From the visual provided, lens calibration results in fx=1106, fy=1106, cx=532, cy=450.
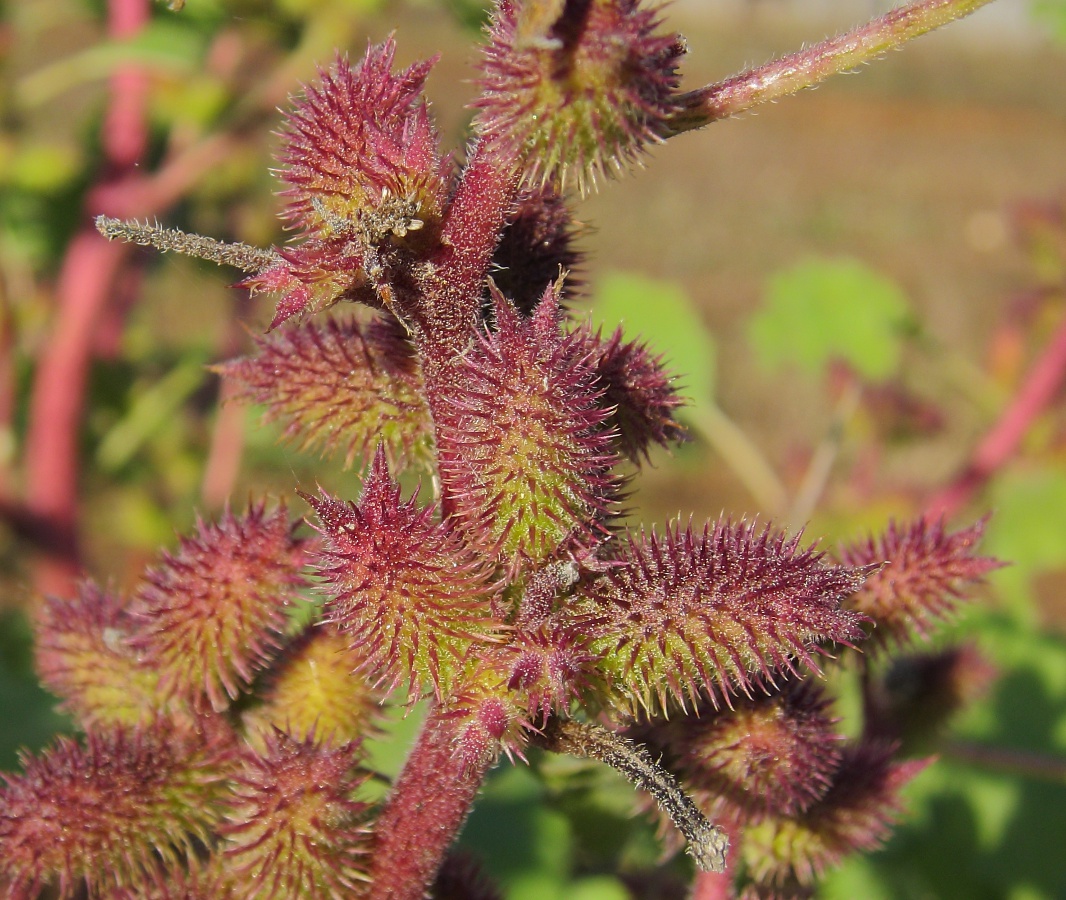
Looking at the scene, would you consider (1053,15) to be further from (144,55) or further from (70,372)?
(70,372)

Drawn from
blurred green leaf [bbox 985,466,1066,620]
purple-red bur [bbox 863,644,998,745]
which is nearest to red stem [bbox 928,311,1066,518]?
blurred green leaf [bbox 985,466,1066,620]

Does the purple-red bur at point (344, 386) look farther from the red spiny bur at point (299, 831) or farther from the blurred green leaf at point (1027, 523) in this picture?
the blurred green leaf at point (1027, 523)

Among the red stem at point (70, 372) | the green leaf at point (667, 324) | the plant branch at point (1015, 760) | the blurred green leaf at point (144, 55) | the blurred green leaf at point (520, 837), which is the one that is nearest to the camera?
the plant branch at point (1015, 760)

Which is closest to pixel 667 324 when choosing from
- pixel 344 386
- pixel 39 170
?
pixel 39 170

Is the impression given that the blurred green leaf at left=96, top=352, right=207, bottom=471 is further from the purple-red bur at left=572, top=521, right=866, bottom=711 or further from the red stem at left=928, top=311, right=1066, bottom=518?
the purple-red bur at left=572, top=521, right=866, bottom=711

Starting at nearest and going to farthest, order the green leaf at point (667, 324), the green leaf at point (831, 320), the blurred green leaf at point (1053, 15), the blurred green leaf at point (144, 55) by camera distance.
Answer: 1. the blurred green leaf at point (144, 55)
2. the blurred green leaf at point (1053, 15)
3. the green leaf at point (667, 324)
4. the green leaf at point (831, 320)

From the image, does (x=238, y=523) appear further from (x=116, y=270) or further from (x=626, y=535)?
(x=116, y=270)

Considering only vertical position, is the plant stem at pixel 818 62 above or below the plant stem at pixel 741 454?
below

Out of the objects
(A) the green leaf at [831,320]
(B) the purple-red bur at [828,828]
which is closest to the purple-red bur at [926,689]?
(B) the purple-red bur at [828,828]
